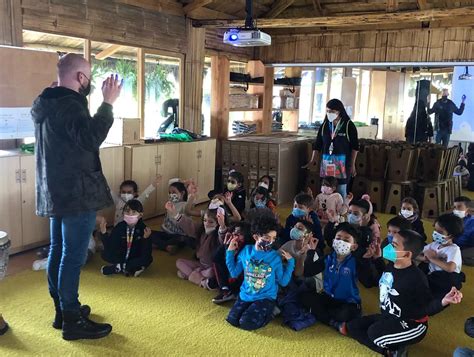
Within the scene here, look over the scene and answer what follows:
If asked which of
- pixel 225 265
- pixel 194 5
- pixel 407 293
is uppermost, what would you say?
pixel 194 5

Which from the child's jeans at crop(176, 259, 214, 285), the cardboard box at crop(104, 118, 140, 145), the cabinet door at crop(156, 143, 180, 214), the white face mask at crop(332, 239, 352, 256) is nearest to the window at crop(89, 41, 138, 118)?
the cardboard box at crop(104, 118, 140, 145)

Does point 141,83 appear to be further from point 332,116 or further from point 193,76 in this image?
point 332,116

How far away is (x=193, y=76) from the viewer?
6.30m

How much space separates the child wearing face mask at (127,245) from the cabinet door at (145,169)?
1.36 metres

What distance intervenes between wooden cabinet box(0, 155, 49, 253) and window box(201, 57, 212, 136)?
3232 mm

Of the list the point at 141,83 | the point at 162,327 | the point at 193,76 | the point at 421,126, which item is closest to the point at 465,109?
the point at 421,126

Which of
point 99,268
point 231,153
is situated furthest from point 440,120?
point 99,268

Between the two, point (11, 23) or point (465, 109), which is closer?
point (11, 23)

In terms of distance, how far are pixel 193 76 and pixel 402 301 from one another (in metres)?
4.57

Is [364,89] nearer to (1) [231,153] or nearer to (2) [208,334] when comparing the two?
(1) [231,153]

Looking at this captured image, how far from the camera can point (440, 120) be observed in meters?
7.96

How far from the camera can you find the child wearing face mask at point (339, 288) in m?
2.94

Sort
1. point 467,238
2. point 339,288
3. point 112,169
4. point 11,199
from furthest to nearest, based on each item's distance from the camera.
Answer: point 112,169, point 467,238, point 11,199, point 339,288

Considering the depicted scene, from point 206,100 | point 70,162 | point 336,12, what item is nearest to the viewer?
point 70,162
